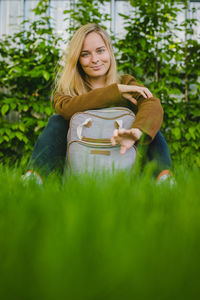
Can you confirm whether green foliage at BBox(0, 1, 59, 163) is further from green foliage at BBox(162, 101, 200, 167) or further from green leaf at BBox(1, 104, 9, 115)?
green foliage at BBox(162, 101, 200, 167)

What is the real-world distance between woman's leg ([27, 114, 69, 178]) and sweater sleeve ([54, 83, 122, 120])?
9 centimetres

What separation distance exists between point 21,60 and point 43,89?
15.1 inches

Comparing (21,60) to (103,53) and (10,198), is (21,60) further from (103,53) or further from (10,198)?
(10,198)

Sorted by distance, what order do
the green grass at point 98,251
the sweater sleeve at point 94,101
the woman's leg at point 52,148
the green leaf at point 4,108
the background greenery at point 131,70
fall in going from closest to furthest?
the green grass at point 98,251 < the woman's leg at point 52,148 < the sweater sleeve at point 94,101 < the green leaf at point 4,108 < the background greenery at point 131,70

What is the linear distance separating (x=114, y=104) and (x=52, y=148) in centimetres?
47

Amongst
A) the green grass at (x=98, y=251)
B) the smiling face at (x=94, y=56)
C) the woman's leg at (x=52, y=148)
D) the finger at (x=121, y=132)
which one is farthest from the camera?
the smiling face at (x=94, y=56)

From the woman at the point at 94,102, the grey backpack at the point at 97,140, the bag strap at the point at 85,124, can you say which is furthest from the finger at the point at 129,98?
the bag strap at the point at 85,124

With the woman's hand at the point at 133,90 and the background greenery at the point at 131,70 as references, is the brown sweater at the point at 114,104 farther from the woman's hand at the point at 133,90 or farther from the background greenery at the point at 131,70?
the background greenery at the point at 131,70

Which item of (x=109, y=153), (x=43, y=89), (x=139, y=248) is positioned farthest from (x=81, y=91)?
(x=139, y=248)

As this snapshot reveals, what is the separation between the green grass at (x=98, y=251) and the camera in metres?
0.41

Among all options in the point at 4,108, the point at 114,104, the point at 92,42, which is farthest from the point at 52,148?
the point at 4,108

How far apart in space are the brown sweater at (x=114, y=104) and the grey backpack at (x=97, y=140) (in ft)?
0.26

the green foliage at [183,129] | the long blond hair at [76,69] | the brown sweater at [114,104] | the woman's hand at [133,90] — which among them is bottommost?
the green foliage at [183,129]

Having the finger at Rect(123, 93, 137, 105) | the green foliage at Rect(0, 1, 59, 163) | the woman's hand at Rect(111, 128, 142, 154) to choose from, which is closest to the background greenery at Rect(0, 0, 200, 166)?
the green foliage at Rect(0, 1, 59, 163)
